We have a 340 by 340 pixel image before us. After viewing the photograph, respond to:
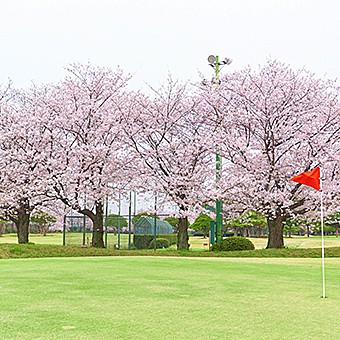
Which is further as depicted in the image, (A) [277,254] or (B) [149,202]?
(B) [149,202]

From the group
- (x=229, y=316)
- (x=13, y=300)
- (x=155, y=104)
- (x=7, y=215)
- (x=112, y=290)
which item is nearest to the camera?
(x=229, y=316)

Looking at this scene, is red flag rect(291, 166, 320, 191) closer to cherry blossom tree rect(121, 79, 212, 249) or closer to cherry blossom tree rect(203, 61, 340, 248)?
cherry blossom tree rect(203, 61, 340, 248)

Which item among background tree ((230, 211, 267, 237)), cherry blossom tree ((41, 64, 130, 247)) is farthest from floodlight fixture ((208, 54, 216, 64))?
background tree ((230, 211, 267, 237))

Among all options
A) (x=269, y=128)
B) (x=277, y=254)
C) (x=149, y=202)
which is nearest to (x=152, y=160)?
(x=149, y=202)

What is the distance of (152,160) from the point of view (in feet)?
90.6

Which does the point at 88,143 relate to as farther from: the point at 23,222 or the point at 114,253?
the point at 114,253

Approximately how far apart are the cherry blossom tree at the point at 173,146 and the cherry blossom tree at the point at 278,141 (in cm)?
135

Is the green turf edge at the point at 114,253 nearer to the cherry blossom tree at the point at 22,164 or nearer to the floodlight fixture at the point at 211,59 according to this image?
the cherry blossom tree at the point at 22,164

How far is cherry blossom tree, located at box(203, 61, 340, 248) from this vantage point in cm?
2570

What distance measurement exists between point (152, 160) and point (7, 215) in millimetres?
9467

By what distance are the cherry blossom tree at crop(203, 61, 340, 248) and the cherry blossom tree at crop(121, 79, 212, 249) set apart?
1352 mm

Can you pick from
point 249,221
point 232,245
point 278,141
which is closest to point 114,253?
point 232,245

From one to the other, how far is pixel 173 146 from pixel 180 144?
0.74m

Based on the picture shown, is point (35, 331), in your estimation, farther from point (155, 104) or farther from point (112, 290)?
point (155, 104)
